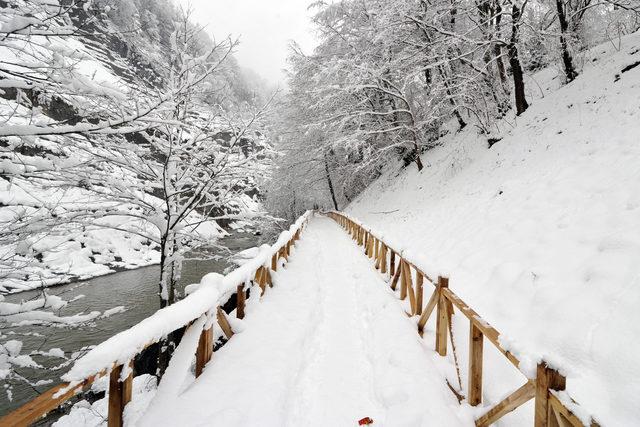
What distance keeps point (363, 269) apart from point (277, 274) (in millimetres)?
2194

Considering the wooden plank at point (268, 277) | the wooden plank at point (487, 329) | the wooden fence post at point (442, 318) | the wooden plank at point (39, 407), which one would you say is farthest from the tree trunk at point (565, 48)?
the wooden plank at point (39, 407)

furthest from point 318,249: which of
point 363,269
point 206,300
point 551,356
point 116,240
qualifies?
point 116,240

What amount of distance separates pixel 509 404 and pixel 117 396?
2.89 metres

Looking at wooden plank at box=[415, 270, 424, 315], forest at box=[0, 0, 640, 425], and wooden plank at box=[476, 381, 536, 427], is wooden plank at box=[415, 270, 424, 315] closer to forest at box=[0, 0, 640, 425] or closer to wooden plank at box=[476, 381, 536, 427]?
forest at box=[0, 0, 640, 425]

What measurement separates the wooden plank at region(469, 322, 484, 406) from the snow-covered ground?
14 cm

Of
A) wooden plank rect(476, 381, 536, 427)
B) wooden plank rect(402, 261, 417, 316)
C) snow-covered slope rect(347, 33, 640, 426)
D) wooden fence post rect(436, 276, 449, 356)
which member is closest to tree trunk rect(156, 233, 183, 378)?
wooden plank rect(402, 261, 417, 316)

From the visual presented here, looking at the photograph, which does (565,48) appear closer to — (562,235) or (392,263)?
(562,235)

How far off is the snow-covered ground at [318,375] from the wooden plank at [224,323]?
106 mm

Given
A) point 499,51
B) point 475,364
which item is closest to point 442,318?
point 475,364

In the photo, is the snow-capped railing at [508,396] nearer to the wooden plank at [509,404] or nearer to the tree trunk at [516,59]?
the wooden plank at [509,404]

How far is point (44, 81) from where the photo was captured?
2.75 metres

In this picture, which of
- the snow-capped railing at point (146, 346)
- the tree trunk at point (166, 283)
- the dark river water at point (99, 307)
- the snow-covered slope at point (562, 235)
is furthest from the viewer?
the dark river water at point (99, 307)

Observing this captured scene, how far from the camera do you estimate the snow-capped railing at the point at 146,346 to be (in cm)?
171

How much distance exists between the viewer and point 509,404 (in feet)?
7.45
